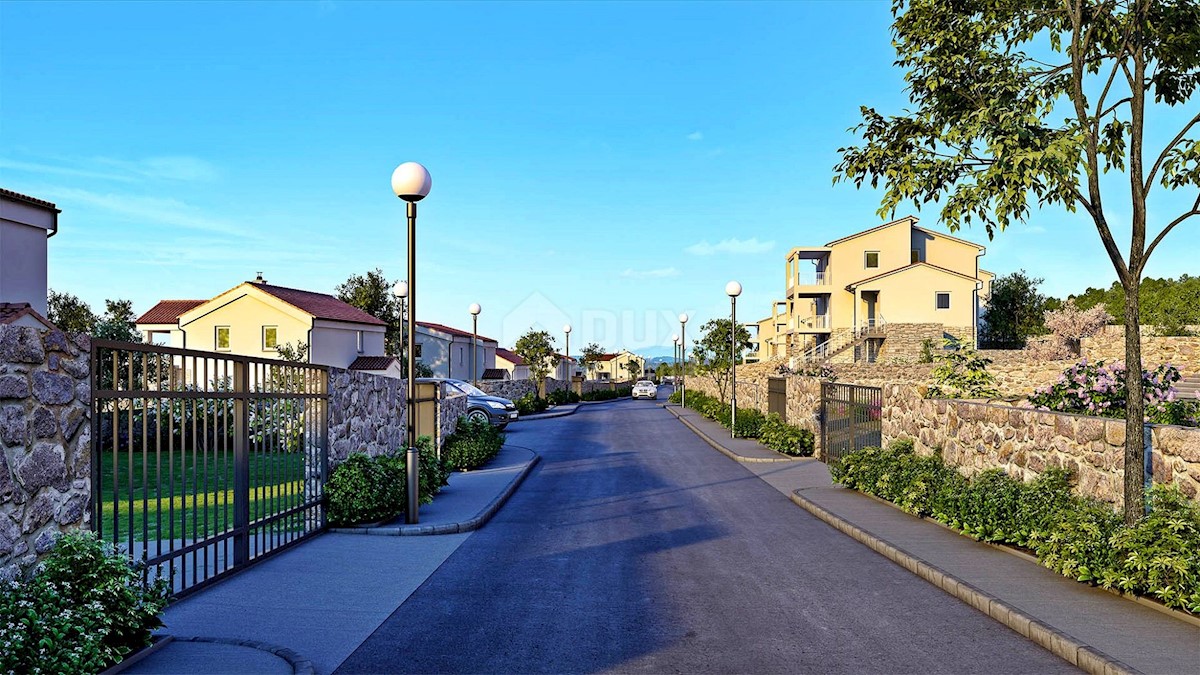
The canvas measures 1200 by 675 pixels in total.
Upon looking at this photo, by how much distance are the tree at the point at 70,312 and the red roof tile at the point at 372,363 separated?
1553 cm

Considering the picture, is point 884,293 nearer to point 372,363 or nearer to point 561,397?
point 561,397

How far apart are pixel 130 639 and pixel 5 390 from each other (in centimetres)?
192

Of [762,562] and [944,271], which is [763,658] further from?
[944,271]

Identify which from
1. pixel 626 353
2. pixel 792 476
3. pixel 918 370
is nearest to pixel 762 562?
pixel 792 476

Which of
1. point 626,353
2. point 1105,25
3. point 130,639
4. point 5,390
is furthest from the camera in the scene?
point 626,353

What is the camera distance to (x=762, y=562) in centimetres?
948

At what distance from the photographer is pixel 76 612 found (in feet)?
17.3

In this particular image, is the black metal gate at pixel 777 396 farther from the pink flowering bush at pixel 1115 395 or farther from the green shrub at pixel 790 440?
the pink flowering bush at pixel 1115 395

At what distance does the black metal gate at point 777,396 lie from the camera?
26438 millimetres

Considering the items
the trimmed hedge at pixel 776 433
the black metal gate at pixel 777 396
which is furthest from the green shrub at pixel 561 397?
the black metal gate at pixel 777 396

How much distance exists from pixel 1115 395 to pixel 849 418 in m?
7.54

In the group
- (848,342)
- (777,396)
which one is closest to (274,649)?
(777,396)

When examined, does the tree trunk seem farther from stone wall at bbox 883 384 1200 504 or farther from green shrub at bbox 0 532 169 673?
green shrub at bbox 0 532 169 673

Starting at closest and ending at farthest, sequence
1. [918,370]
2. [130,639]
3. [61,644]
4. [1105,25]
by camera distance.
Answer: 1. [61,644]
2. [130,639]
3. [1105,25]
4. [918,370]
